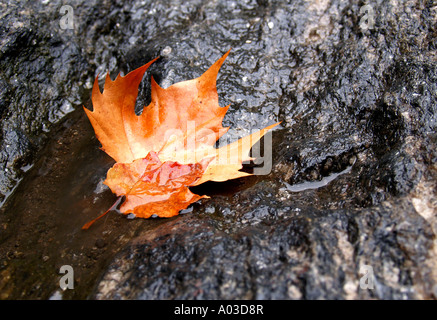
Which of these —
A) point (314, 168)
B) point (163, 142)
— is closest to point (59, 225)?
point (163, 142)

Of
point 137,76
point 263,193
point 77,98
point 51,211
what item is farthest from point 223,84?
point 51,211

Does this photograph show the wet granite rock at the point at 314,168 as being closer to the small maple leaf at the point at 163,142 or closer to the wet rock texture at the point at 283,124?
the wet rock texture at the point at 283,124

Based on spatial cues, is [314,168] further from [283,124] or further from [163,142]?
[163,142]

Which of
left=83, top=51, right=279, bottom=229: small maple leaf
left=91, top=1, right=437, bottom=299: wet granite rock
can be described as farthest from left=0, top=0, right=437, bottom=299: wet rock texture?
left=83, top=51, right=279, bottom=229: small maple leaf

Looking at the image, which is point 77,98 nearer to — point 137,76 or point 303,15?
point 137,76

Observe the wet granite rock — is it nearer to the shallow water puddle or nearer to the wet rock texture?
the wet rock texture

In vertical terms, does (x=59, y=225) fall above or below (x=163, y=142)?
below

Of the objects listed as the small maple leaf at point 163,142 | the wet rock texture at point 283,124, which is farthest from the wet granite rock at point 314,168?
the small maple leaf at point 163,142
